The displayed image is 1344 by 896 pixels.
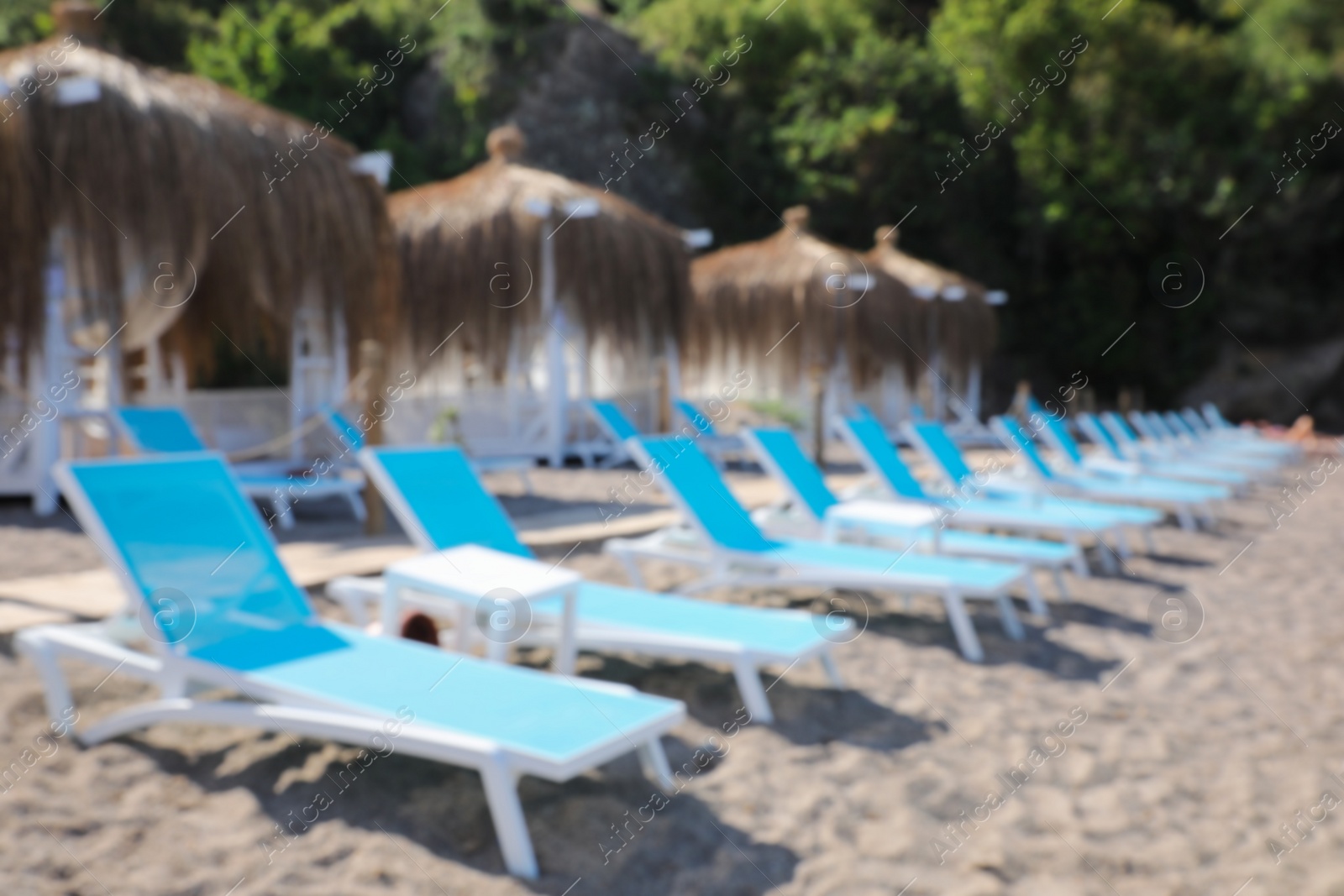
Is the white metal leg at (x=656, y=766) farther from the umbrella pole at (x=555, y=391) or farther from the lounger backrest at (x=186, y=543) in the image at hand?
the umbrella pole at (x=555, y=391)

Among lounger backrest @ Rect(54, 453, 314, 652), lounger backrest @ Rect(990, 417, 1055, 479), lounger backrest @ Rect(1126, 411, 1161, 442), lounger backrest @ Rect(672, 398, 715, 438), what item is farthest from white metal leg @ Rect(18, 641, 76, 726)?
lounger backrest @ Rect(1126, 411, 1161, 442)

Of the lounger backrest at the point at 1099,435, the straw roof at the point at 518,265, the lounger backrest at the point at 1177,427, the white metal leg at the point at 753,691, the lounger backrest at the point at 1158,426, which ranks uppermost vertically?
the straw roof at the point at 518,265

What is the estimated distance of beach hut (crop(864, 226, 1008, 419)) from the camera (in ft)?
55.9

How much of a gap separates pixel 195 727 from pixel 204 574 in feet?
1.66

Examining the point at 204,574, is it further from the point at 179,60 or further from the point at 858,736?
the point at 179,60

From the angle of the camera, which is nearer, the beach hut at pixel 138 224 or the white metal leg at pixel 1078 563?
the white metal leg at pixel 1078 563

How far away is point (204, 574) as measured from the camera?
300 centimetres

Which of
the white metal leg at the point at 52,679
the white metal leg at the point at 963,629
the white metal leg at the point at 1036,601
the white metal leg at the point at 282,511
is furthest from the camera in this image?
the white metal leg at the point at 282,511

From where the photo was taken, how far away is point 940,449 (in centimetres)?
696

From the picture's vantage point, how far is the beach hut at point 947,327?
17.0 metres

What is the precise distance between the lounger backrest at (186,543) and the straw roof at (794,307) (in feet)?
38.7

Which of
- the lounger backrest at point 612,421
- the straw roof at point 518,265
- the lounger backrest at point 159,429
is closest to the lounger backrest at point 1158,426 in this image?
the straw roof at point 518,265

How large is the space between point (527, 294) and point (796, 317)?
4.95 meters

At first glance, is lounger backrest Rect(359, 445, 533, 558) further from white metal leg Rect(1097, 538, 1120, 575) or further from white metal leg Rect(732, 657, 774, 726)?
white metal leg Rect(1097, 538, 1120, 575)
